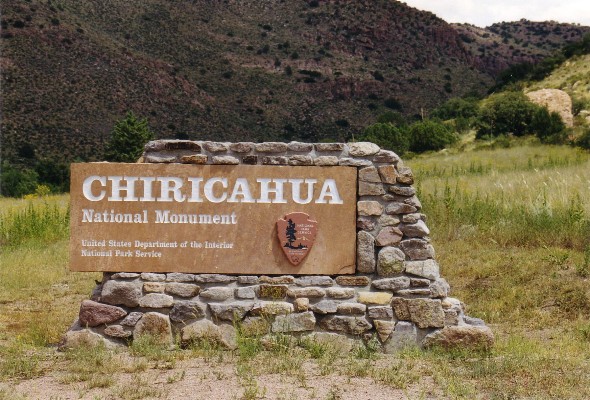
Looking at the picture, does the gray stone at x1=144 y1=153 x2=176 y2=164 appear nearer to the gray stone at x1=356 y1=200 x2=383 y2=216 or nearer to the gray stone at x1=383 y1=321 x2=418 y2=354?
the gray stone at x1=356 y1=200 x2=383 y2=216

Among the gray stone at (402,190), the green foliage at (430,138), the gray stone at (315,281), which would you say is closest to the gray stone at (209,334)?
the gray stone at (315,281)

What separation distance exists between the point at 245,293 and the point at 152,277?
0.83 m

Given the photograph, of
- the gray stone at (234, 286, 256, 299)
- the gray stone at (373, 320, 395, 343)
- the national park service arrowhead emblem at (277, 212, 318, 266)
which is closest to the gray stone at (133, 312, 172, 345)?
the gray stone at (234, 286, 256, 299)

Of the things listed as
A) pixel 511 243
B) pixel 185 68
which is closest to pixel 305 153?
pixel 511 243

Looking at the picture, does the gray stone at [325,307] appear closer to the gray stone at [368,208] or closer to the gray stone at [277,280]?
the gray stone at [277,280]

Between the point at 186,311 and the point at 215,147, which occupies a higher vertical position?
the point at 215,147

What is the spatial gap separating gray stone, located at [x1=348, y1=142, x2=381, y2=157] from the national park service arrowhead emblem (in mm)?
719

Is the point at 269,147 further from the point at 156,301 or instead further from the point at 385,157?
the point at 156,301

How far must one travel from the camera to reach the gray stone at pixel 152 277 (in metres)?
5.92

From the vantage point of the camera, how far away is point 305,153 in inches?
241

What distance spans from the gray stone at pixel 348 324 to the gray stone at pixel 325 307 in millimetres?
64

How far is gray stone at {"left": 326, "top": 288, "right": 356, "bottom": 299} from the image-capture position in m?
5.89

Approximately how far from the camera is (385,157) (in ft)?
19.9

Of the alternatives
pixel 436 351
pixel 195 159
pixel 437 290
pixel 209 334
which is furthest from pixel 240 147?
pixel 436 351
